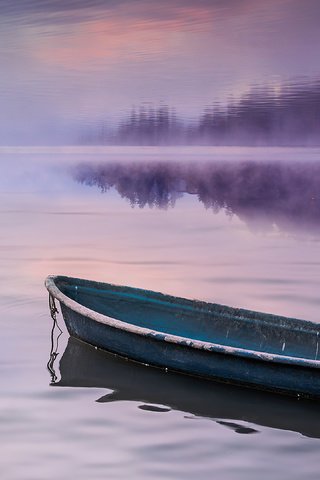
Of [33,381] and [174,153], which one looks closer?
[33,381]

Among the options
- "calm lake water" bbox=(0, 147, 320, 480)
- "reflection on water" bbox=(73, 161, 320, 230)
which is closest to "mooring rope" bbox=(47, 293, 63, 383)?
"calm lake water" bbox=(0, 147, 320, 480)

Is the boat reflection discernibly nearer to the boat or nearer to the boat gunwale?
the boat

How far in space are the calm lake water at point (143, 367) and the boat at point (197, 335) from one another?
5.8 inches

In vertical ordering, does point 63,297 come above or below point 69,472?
above

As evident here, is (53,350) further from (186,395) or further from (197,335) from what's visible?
(186,395)

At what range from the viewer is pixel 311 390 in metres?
8.59

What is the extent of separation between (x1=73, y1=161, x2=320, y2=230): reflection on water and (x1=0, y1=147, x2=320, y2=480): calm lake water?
12.0 inches

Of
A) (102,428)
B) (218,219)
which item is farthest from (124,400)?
(218,219)

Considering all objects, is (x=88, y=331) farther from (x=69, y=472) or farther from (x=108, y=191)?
(x=108, y=191)

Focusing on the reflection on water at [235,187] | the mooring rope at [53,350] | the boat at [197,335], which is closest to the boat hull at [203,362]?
the boat at [197,335]

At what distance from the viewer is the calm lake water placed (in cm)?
757

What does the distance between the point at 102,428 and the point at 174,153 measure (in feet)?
286

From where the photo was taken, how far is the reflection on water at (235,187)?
3159cm

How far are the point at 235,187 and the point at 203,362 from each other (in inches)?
1531
